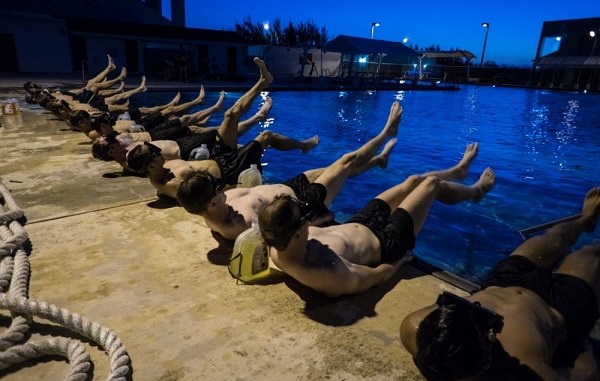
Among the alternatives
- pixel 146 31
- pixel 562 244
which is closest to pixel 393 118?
pixel 562 244

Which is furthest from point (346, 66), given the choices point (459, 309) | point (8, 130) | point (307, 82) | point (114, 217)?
point (459, 309)

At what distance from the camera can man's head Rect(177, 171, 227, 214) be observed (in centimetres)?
283

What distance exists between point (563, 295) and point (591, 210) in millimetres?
1329

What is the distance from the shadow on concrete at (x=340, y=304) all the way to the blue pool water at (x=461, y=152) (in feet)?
7.15

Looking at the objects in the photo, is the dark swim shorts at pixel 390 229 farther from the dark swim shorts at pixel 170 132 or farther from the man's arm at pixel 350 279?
the dark swim shorts at pixel 170 132

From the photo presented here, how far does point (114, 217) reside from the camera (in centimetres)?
387

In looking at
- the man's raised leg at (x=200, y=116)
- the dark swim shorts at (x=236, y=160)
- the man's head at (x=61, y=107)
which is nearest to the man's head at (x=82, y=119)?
the man's head at (x=61, y=107)

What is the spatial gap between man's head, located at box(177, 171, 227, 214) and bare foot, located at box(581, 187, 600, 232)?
2.90m

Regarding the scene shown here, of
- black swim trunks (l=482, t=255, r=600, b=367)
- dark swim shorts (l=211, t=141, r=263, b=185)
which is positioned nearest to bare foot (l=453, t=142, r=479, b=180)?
black swim trunks (l=482, t=255, r=600, b=367)

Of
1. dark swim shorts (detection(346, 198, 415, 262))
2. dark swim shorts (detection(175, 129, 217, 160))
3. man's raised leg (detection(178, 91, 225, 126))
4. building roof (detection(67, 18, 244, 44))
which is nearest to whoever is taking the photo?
dark swim shorts (detection(346, 198, 415, 262))

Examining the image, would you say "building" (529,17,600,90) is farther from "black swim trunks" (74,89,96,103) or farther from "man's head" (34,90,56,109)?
"man's head" (34,90,56,109)

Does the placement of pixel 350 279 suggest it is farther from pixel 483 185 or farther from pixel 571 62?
pixel 571 62

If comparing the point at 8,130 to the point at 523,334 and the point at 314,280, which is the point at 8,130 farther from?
the point at 523,334

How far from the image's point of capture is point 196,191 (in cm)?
283
